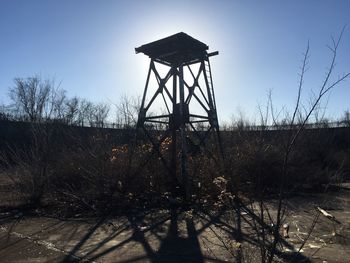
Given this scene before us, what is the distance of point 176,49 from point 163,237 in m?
6.75

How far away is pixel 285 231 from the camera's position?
21.6 feet

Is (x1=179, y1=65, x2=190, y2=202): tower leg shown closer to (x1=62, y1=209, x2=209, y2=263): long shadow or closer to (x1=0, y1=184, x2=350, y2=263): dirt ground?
(x1=0, y1=184, x2=350, y2=263): dirt ground

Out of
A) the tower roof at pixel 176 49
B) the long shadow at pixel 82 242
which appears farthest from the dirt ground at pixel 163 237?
the tower roof at pixel 176 49

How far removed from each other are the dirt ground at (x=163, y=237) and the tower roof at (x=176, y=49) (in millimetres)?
5032

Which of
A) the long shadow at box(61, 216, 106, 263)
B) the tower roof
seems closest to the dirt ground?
the long shadow at box(61, 216, 106, 263)

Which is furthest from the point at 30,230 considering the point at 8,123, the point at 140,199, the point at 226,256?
the point at 8,123

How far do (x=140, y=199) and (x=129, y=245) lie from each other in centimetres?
387

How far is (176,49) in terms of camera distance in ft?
38.8

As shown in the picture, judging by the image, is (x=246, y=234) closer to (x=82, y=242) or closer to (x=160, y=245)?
(x=160, y=245)

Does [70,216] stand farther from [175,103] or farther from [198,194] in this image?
[175,103]

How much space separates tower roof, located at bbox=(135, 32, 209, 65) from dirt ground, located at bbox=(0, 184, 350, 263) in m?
5.03

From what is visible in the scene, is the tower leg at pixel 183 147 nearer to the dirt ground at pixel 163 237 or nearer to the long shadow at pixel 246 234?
the dirt ground at pixel 163 237

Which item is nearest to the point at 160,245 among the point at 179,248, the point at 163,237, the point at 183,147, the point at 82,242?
the point at 179,248

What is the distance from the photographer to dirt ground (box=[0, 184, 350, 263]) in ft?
18.0
